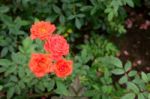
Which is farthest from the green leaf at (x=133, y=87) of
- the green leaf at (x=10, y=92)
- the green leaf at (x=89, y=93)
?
the green leaf at (x=10, y=92)

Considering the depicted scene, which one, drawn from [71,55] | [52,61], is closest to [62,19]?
[71,55]

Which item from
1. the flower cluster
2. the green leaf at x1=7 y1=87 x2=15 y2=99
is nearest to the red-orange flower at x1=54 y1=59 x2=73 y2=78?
the flower cluster

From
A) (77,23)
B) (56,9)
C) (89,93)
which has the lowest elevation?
(89,93)

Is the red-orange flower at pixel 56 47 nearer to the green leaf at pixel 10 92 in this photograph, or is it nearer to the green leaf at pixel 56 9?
the green leaf at pixel 10 92

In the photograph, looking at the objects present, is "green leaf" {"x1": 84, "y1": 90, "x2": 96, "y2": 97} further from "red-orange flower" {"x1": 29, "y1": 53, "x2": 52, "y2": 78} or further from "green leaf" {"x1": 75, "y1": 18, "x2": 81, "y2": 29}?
"green leaf" {"x1": 75, "y1": 18, "x2": 81, "y2": 29}

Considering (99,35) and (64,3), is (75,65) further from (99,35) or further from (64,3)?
(99,35)

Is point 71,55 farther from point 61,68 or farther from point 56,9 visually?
point 61,68

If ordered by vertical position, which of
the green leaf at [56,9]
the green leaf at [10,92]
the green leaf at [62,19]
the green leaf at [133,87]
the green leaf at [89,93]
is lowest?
the green leaf at [89,93]

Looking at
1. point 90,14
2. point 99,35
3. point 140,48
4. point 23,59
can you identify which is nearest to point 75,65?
point 23,59
